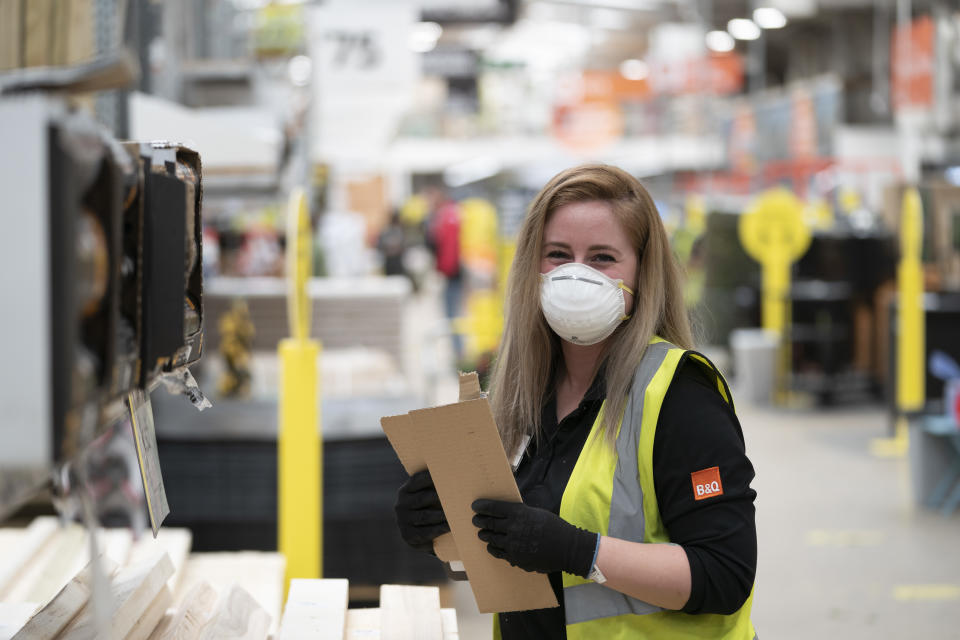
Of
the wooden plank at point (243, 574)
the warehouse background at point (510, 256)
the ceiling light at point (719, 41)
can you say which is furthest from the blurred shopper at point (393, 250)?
the wooden plank at point (243, 574)

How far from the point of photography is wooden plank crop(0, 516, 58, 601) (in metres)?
2.93

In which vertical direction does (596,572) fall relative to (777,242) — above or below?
below

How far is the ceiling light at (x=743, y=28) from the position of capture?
2105cm

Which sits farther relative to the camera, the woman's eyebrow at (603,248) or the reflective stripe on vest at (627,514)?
the woman's eyebrow at (603,248)

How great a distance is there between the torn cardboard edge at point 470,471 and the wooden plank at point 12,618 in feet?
2.48

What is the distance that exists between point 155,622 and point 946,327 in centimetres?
750

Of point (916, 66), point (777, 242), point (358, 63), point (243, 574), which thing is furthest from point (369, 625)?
point (916, 66)

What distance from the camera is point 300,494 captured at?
385 cm

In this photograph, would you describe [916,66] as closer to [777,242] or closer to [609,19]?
[777,242]

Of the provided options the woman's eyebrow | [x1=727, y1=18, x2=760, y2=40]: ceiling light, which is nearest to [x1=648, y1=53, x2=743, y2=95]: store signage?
[x1=727, y1=18, x2=760, y2=40]: ceiling light

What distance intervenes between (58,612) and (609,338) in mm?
1058

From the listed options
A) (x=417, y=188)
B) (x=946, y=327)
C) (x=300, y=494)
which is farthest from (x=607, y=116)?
(x=417, y=188)

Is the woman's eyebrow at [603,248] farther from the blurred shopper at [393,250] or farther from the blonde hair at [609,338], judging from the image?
the blurred shopper at [393,250]

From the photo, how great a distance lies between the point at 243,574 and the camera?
2.96 metres
